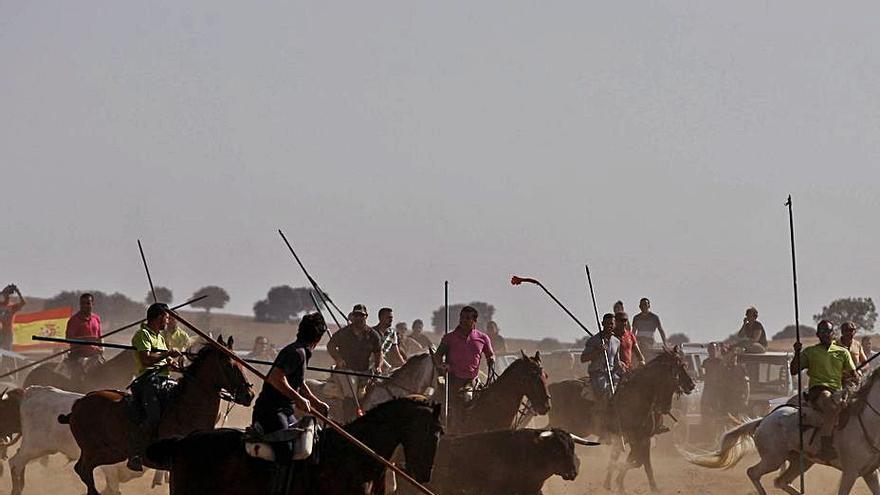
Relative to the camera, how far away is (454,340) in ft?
64.7

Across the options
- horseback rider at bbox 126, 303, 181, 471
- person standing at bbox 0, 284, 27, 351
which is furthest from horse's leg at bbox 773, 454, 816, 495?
person standing at bbox 0, 284, 27, 351

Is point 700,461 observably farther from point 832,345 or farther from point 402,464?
point 402,464

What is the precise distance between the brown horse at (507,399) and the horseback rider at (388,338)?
2030 millimetres

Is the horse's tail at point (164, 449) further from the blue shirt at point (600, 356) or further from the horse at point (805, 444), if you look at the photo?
the blue shirt at point (600, 356)

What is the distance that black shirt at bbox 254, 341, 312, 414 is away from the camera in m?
12.1

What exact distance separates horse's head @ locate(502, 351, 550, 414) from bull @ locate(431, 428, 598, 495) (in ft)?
9.54

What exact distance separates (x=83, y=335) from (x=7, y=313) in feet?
33.8

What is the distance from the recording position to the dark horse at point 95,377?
2264 cm

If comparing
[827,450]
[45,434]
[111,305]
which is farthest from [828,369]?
[111,305]

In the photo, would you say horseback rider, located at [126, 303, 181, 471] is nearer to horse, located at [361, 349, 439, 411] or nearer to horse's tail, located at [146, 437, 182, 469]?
horse's tail, located at [146, 437, 182, 469]

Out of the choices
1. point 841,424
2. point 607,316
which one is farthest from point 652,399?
point 841,424

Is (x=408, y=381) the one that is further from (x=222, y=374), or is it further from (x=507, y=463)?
(x=222, y=374)

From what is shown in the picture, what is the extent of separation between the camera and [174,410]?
1571cm

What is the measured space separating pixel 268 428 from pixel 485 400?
25.3 ft
